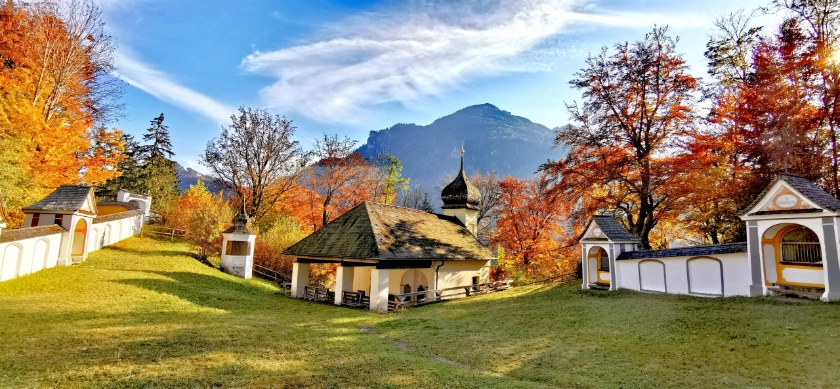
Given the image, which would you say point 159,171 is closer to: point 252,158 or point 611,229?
point 252,158

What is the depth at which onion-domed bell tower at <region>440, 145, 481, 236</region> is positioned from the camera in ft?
89.6

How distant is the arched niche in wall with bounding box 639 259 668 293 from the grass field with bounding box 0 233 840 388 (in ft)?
3.15

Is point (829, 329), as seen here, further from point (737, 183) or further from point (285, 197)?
point (285, 197)

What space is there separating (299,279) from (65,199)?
430 inches

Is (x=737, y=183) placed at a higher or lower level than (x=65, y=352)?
higher

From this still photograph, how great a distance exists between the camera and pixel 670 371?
24.1 ft

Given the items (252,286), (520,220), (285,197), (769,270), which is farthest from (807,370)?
(285,197)

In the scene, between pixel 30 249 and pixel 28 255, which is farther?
pixel 30 249

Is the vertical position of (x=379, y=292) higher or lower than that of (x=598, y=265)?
lower

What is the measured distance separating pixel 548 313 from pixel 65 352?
12634 mm

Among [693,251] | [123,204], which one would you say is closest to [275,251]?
[123,204]

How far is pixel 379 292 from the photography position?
16484 mm

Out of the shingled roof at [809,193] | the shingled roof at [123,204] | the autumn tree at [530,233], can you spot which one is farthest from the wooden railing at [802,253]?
the shingled roof at [123,204]

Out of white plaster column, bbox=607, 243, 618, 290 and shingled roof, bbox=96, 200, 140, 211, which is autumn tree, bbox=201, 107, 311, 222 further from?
white plaster column, bbox=607, 243, 618, 290
